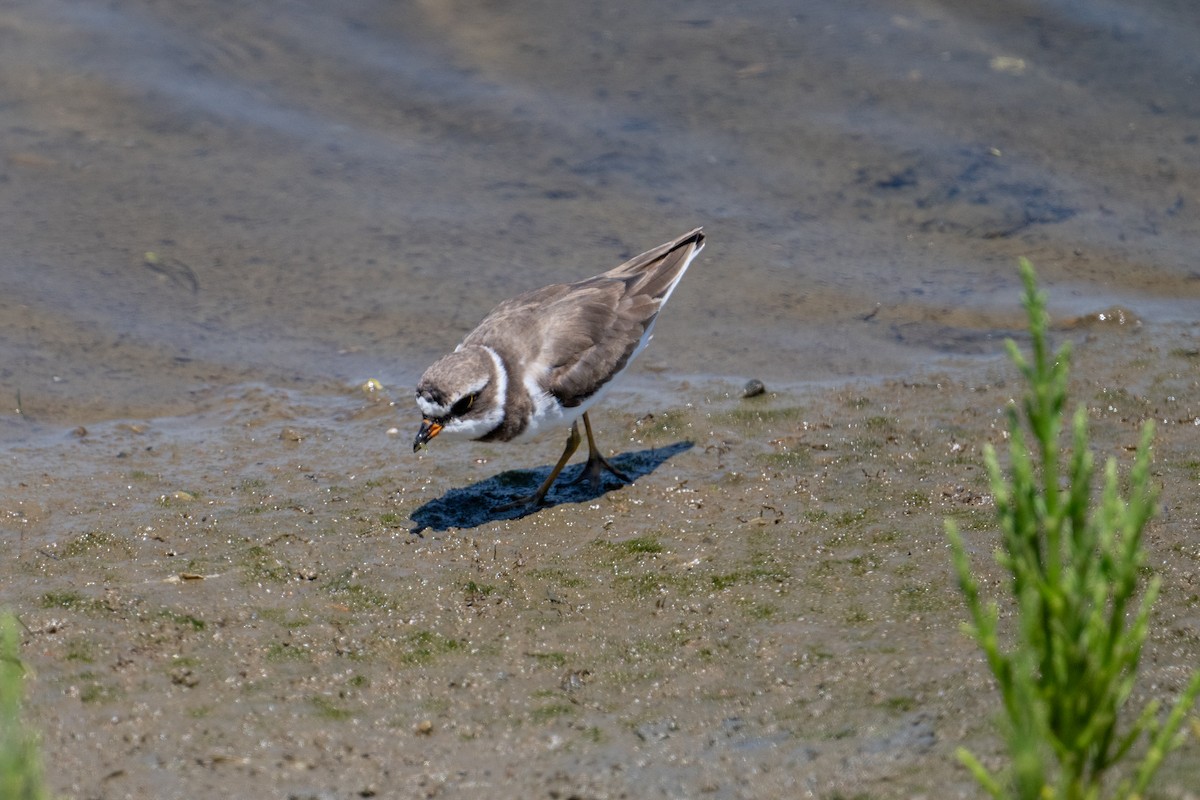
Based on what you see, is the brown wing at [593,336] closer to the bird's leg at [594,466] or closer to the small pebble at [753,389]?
the bird's leg at [594,466]

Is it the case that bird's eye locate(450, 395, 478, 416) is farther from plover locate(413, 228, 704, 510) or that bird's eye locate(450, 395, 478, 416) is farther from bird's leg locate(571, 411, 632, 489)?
bird's leg locate(571, 411, 632, 489)

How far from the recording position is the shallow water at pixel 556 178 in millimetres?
10023

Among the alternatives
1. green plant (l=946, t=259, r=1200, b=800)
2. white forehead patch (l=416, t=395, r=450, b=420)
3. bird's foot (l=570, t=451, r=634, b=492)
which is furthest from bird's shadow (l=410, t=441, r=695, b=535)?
green plant (l=946, t=259, r=1200, b=800)

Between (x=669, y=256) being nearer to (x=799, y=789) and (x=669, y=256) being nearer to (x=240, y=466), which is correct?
(x=240, y=466)

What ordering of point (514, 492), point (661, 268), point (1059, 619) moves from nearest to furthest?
point (1059, 619) → point (514, 492) → point (661, 268)

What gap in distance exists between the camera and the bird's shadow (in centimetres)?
739

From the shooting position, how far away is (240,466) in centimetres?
811

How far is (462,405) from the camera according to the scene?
7.39m

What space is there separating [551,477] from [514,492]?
269 millimetres

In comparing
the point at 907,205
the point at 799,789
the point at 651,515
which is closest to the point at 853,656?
the point at 799,789

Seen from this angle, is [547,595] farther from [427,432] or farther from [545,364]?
[545,364]

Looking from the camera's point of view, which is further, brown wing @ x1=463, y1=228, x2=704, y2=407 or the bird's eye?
brown wing @ x1=463, y1=228, x2=704, y2=407

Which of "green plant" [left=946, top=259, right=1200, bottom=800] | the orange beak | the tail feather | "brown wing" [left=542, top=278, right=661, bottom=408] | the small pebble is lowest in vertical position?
the small pebble

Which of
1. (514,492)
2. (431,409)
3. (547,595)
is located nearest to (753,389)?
(514,492)
